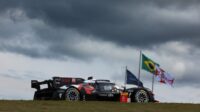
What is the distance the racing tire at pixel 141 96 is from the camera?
29.5 metres

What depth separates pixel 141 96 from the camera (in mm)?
29609

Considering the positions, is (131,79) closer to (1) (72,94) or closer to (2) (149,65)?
(2) (149,65)

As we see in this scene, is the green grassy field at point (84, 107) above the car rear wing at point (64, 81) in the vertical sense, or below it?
below

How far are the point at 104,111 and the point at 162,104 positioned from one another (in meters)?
5.29

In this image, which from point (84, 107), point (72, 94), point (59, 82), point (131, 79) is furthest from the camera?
point (131, 79)

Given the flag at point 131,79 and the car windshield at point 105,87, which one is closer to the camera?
the car windshield at point 105,87

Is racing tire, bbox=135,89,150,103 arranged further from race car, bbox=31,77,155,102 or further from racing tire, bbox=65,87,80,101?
racing tire, bbox=65,87,80,101

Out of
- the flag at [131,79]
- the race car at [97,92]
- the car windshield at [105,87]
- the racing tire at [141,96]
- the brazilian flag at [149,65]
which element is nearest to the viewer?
the race car at [97,92]

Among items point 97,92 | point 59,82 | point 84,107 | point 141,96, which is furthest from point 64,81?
point 84,107

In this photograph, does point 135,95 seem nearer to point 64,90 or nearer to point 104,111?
point 64,90

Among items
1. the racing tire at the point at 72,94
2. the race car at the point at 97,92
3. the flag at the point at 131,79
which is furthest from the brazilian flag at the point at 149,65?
the racing tire at the point at 72,94

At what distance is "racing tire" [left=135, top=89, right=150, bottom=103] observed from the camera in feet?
96.8

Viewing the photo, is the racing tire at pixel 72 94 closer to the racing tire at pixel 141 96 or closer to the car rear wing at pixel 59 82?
the car rear wing at pixel 59 82

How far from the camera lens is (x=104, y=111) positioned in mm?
22859
